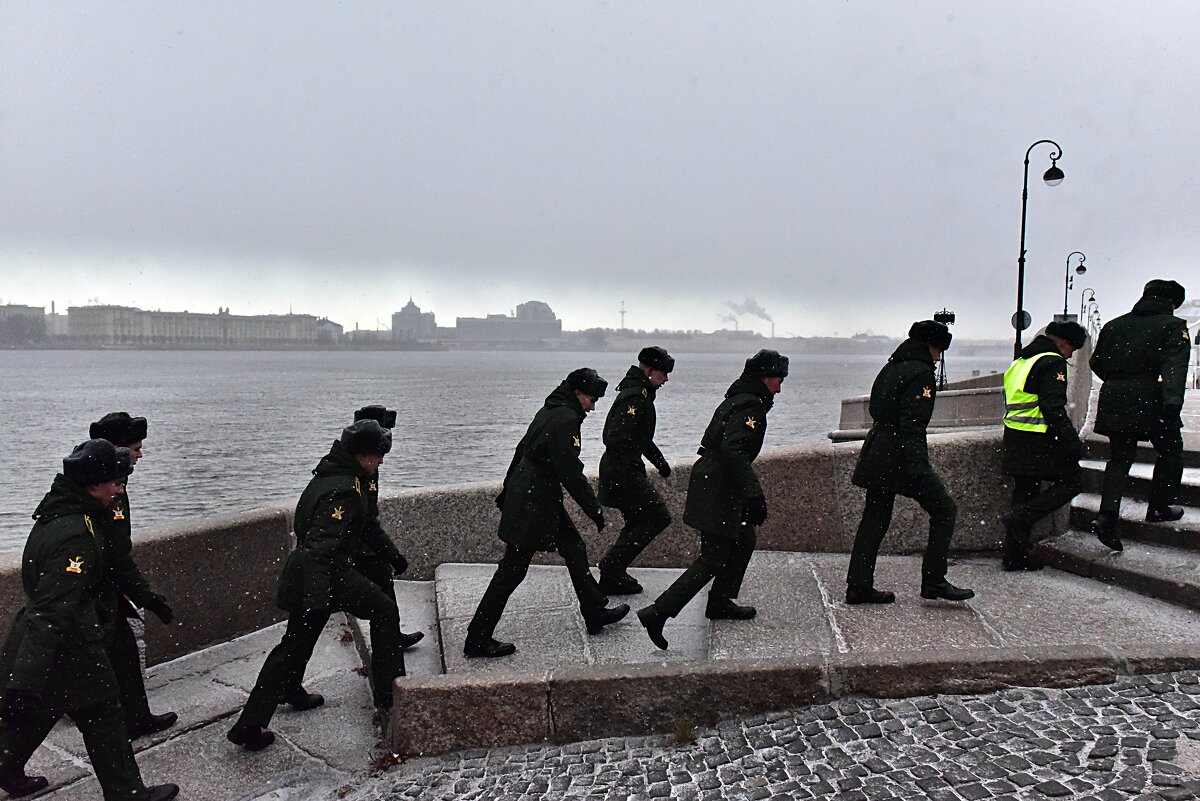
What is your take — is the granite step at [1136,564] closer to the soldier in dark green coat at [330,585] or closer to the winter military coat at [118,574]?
the soldier in dark green coat at [330,585]

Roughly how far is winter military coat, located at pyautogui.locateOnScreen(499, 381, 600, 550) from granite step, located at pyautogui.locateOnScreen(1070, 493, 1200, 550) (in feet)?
12.8

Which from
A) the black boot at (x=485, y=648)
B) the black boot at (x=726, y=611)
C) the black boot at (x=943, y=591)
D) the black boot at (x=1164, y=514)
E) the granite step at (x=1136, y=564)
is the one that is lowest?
the black boot at (x=485, y=648)

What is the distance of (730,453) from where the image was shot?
5.07m

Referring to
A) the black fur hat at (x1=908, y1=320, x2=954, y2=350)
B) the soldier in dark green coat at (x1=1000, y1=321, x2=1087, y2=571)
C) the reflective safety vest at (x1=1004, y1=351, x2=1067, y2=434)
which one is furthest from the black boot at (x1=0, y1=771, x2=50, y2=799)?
the reflective safety vest at (x1=1004, y1=351, x2=1067, y2=434)

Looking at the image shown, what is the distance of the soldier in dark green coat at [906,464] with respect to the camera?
Result: 533 centimetres

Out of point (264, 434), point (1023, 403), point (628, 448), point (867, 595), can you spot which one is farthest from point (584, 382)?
point (264, 434)

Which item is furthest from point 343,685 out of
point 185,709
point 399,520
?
point 399,520

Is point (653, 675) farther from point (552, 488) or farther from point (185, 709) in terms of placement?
point (185, 709)

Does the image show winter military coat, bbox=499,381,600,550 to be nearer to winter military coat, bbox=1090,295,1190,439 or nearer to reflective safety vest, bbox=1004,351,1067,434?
reflective safety vest, bbox=1004,351,1067,434

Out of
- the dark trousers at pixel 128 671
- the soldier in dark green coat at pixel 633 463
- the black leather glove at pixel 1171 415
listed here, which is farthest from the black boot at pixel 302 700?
the black leather glove at pixel 1171 415

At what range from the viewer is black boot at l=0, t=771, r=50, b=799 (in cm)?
410

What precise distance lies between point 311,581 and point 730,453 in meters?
2.32

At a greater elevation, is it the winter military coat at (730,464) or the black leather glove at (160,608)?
the winter military coat at (730,464)

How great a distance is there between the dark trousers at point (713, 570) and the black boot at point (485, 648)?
92 centimetres
